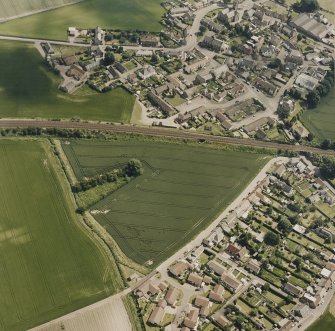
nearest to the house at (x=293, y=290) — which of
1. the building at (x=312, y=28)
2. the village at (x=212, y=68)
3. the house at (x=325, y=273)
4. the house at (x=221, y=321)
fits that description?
the house at (x=325, y=273)

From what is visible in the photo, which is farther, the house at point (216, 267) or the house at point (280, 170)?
the house at point (280, 170)

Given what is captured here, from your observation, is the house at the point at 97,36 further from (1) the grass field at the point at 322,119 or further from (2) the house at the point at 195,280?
(2) the house at the point at 195,280

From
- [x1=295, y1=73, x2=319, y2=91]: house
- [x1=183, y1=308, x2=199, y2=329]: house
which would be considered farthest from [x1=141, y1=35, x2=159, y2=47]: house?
[x1=183, y1=308, x2=199, y2=329]: house

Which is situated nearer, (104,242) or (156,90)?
(104,242)

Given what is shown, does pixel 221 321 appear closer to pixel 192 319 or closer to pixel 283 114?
pixel 192 319

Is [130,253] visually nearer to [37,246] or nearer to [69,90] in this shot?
[37,246]

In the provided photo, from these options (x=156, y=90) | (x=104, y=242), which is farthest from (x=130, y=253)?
(x=156, y=90)
